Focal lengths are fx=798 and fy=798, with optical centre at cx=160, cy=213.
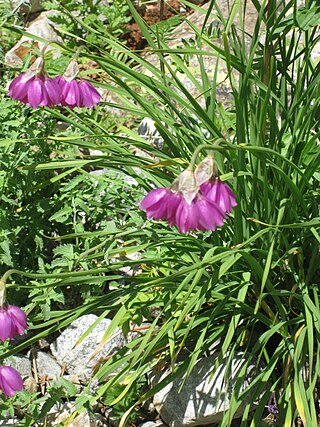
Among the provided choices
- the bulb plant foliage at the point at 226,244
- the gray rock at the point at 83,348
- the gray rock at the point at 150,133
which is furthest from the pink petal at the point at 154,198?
the gray rock at the point at 150,133

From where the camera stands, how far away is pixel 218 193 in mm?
1808

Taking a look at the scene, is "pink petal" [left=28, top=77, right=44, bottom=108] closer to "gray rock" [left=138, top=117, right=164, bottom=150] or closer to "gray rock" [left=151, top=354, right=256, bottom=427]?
"gray rock" [left=151, top=354, right=256, bottom=427]

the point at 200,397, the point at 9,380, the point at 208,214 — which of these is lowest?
the point at 200,397

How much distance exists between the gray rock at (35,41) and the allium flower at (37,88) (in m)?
2.02

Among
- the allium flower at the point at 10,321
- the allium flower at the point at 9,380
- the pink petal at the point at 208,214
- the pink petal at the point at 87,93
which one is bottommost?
the allium flower at the point at 9,380

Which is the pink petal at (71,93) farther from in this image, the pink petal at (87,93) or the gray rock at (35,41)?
the gray rock at (35,41)

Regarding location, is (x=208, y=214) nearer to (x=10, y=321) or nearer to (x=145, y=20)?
(x=10, y=321)

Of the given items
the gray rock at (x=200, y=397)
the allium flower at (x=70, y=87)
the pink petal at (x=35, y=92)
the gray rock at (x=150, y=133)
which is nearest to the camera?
the pink petal at (x=35, y=92)

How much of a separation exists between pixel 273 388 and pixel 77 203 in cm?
93

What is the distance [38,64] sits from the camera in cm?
227

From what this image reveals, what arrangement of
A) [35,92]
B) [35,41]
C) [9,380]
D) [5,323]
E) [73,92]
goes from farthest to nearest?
[35,41], [73,92], [35,92], [9,380], [5,323]

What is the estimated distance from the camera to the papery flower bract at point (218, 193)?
1787 mm

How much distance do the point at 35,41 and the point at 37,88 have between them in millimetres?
2290

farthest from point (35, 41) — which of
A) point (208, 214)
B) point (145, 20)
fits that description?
point (208, 214)
